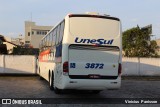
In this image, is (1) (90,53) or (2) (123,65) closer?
(1) (90,53)

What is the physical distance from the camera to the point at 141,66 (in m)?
33.8

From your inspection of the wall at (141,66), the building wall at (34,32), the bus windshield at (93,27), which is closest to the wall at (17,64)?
the wall at (141,66)

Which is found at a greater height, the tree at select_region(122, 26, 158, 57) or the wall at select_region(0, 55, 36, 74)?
the tree at select_region(122, 26, 158, 57)

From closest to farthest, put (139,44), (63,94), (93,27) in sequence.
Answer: (93,27), (63,94), (139,44)

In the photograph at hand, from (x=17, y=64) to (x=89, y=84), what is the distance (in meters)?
18.3

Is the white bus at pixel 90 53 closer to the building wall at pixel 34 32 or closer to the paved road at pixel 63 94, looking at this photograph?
the paved road at pixel 63 94

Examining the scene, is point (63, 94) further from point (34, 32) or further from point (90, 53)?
point (34, 32)

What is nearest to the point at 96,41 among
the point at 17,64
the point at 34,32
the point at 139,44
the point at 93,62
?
the point at 93,62

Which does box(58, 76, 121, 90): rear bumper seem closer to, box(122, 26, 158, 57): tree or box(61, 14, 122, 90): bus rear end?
box(61, 14, 122, 90): bus rear end

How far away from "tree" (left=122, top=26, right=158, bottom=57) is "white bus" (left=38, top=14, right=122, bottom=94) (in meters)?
27.5

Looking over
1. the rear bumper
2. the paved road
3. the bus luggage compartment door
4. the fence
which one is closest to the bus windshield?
the bus luggage compartment door

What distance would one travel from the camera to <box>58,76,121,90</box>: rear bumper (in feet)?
42.8

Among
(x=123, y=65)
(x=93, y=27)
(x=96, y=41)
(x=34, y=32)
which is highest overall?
(x=34, y=32)

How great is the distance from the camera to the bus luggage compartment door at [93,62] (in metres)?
13.2
